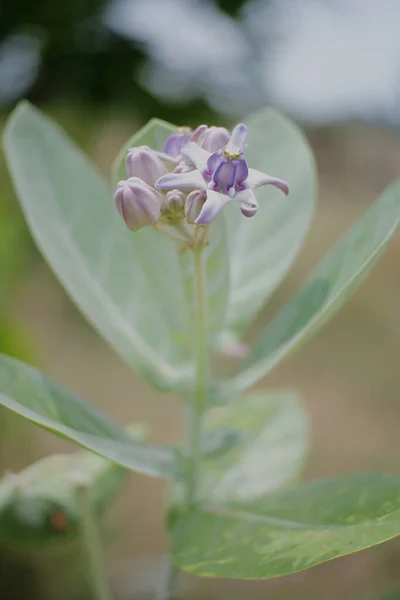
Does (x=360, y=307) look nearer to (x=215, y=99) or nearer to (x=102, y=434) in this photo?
(x=215, y=99)

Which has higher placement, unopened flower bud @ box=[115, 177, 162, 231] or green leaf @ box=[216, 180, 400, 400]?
Answer: unopened flower bud @ box=[115, 177, 162, 231]

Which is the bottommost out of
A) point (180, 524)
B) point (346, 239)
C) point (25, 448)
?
point (25, 448)

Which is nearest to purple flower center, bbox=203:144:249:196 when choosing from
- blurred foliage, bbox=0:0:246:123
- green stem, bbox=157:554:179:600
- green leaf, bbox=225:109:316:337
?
green leaf, bbox=225:109:316:337

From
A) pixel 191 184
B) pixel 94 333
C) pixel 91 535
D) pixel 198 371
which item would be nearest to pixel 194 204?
pixel 191 184

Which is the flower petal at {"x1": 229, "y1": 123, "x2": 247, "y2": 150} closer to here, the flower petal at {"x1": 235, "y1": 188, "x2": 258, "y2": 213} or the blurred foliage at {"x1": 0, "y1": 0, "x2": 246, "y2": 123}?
the flower petal at {"x1": 235, "y1": 188, "x2": 258, "y2": 213}

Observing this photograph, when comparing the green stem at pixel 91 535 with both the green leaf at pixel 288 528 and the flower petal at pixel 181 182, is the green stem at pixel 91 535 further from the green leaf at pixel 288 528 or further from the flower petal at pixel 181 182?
the flower petal at pixel 181 182

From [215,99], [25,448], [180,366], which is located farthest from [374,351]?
[180,366]

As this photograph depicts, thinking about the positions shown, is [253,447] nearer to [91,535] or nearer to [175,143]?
[91,535]
